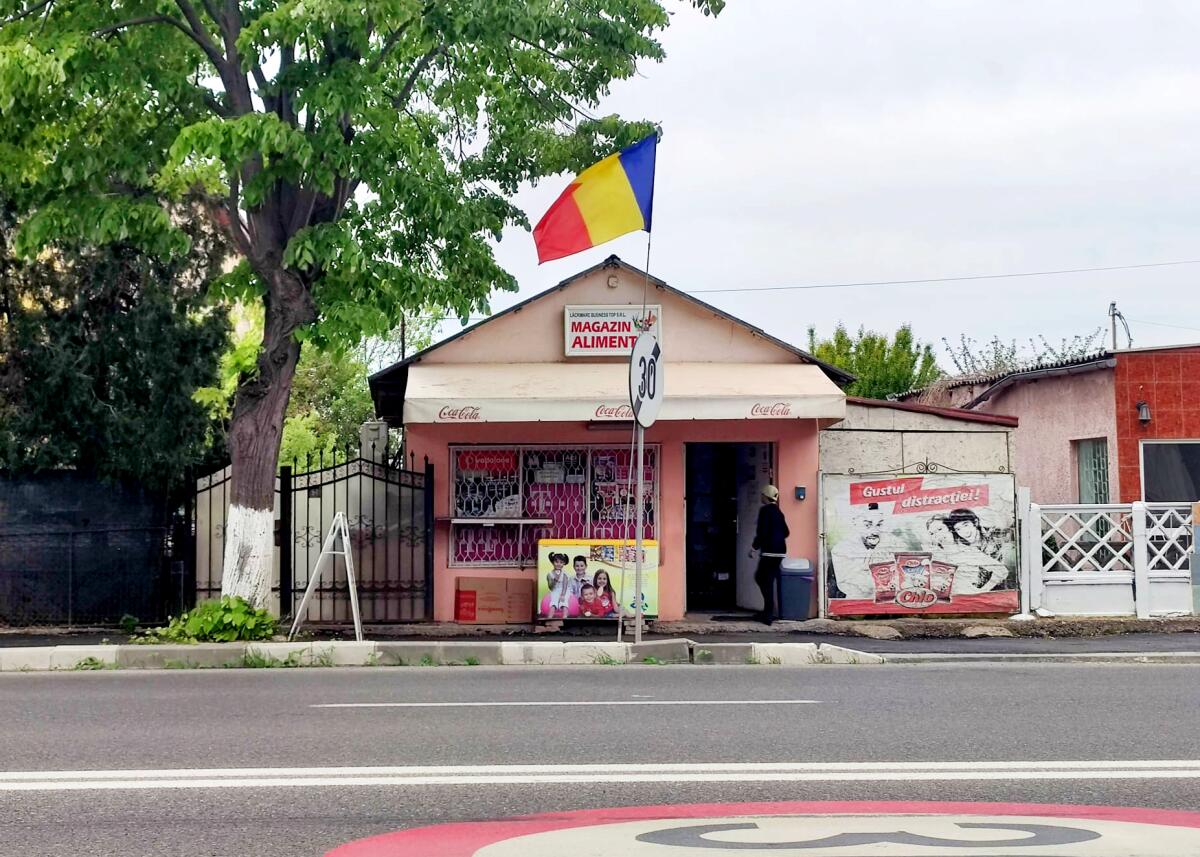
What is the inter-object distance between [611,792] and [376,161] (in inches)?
341

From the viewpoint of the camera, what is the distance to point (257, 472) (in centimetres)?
1457

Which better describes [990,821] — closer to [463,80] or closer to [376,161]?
[376,161]

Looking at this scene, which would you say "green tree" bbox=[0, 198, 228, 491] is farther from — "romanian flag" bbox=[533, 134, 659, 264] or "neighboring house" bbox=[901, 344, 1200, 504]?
"neighboring house" bbox=[901, 344, 1200, 504]

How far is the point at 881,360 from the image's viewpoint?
49938 mm

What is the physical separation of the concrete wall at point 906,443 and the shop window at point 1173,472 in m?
3.66

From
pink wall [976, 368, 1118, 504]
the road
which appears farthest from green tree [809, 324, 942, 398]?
the road

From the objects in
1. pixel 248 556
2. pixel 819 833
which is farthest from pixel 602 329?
pixel 819 833

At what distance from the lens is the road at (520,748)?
6047mm

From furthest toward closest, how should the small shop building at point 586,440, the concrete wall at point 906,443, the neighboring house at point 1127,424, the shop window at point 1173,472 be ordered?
the shop window at point 1173,472
the neighboring house at point 1127,424
the concrete wall at point 906,443
the small shop building at point 586,440

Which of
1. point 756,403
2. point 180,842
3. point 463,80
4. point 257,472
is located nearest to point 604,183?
point 463,80

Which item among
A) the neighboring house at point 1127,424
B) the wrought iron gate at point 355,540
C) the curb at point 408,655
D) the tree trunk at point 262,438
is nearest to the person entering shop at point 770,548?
the curb at point 408,655

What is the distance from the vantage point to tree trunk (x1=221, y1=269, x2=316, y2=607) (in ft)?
47.4

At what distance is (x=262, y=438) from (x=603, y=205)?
452 cm

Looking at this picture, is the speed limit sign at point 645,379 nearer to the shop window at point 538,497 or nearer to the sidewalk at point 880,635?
the sidewalk at point 880,635
